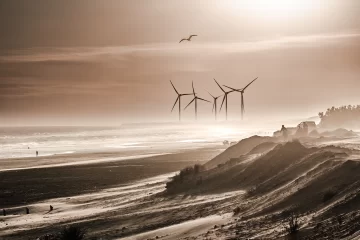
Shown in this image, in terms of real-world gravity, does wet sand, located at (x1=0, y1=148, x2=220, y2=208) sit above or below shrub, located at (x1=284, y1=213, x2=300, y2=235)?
below

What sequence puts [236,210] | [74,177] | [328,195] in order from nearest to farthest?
[328,195] → [236,210] → [74,177]

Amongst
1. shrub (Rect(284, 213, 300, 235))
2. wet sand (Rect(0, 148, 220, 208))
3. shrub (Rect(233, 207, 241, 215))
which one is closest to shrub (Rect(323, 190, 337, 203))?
shrub (Rect(284, 213, 300, 235))

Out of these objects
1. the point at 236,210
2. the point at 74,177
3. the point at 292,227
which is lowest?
the point at 74,177

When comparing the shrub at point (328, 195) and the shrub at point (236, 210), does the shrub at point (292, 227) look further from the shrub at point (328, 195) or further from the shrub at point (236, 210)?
the shrub at point (236, 210)

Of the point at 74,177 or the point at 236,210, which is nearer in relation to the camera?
the point at 236,210

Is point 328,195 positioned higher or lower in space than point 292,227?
higher

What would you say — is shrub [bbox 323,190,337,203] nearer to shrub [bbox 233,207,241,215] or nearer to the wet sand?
shrub [bbox 233,207,241,215]

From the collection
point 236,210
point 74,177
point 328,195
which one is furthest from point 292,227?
point 74,177

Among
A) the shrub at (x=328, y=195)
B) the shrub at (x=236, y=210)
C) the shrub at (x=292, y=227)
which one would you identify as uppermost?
the shrub at (x=328, y=195)

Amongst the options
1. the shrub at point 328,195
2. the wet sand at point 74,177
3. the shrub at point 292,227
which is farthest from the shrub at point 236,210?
the wet sand at point 74,177

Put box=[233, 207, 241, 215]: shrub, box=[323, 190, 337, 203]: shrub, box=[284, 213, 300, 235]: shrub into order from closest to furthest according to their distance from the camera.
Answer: box=[284, 213, 300, 235]: shrub, box=[323, 190, 337, 203]: shrub, box=[233, 207, 241, 215]: shrub

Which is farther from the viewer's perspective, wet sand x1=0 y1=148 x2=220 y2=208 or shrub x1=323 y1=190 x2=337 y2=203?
wet sand x1=0 y1=148 x2=220 y2=208

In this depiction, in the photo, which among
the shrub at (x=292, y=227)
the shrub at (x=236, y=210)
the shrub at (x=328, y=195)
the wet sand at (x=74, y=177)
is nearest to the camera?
the shrub at (x=292, y=227)

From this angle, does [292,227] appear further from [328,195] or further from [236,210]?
[236,210]
